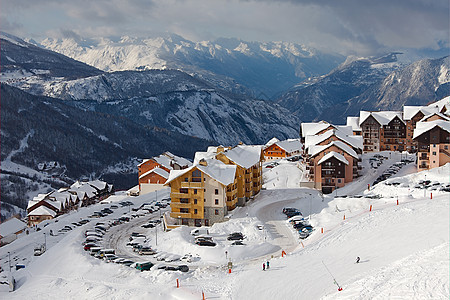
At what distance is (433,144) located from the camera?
89062 millimetres

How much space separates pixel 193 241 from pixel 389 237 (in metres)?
27.1

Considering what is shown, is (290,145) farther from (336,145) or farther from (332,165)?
(332,165)

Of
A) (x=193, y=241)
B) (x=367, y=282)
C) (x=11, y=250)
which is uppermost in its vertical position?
(x=367, y=282)

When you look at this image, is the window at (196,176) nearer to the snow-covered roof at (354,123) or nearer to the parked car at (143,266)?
the parked car at (143,266)

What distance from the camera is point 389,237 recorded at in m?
52.0

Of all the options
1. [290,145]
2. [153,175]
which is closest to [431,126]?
[290,145]

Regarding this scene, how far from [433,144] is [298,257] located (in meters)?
51.6

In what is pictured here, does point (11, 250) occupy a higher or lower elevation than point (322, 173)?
lower

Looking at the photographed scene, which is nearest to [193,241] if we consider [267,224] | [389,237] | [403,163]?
[267,224]

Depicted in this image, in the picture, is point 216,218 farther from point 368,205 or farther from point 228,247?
point 368,205

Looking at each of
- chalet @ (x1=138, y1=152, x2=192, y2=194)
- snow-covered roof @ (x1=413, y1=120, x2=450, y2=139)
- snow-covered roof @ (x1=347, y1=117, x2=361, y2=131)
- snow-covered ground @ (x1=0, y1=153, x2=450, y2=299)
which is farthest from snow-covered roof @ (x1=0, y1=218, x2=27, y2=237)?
snow-covered roof @ (x1=347, y1=117, x2=361, y2=131)

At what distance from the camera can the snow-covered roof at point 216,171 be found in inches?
2918

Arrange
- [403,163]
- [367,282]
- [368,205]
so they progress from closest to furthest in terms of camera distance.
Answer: [367,282], [368,205], [403,163]

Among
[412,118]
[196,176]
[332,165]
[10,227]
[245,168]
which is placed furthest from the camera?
[412,118]
